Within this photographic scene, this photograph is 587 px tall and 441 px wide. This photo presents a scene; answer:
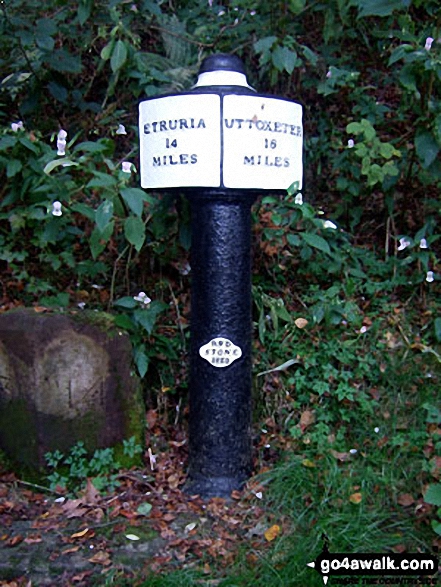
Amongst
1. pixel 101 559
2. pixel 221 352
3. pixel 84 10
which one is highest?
pixel 84 10

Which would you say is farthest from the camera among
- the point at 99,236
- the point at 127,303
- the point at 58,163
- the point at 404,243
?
the point at 404,243

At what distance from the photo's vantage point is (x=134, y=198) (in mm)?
2988

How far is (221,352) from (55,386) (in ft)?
2.61

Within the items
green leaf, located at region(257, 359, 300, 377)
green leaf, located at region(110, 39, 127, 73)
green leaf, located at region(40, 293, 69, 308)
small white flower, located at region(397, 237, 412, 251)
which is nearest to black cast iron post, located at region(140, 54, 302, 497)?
green leaf, located at region(257, 359, 300, 377)

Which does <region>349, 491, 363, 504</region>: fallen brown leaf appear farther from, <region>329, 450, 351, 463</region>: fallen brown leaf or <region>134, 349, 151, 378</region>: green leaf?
<region>134, 349, 151, 378</region>: green leaf

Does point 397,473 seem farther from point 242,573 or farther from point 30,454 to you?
point 30,454

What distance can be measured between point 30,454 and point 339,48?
3.21 metres

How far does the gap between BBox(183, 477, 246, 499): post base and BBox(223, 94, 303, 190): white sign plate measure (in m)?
1.33

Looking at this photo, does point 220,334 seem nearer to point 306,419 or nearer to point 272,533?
A: point 306,419

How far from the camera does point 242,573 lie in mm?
2527

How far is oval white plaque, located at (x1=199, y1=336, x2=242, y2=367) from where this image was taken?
303 centimetres

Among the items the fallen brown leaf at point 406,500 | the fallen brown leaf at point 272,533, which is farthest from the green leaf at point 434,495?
the fallen brown leaf at point 272,533

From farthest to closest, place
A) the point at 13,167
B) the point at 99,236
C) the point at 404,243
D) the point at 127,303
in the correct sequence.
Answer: the point at 404,243, the point at 13,167, the point at 127,303, the point at 99,236

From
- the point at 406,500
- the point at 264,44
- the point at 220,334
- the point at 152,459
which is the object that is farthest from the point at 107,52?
the point at 406,500
